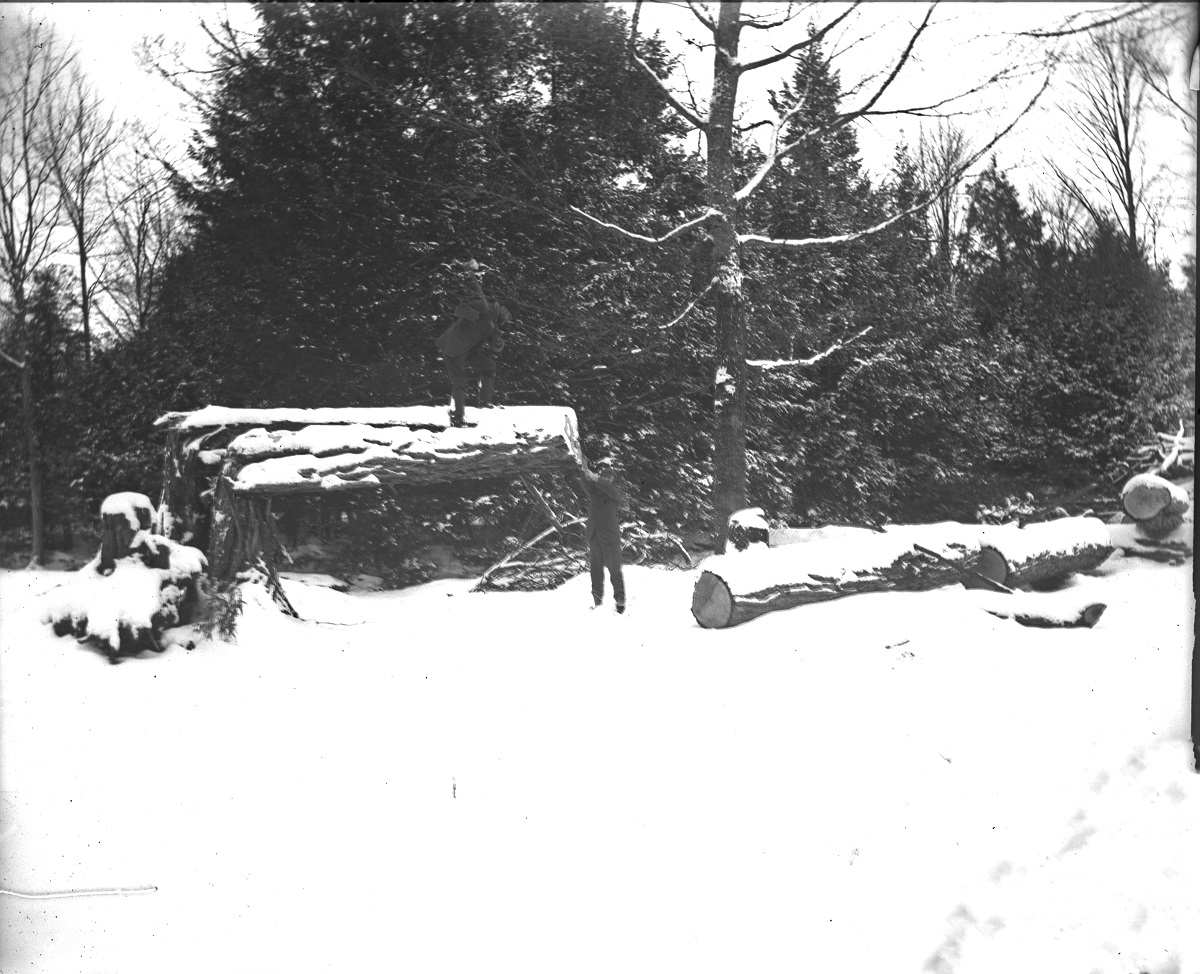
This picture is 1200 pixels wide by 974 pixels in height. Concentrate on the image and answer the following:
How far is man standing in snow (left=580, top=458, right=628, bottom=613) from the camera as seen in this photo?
764cm

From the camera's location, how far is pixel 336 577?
798 centimetres

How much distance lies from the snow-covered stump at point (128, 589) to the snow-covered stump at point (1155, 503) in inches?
369

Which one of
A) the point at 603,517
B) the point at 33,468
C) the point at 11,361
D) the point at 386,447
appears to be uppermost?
the point at 11,361

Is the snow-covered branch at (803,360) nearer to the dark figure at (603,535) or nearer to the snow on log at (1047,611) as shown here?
the dark figure at (603,535)

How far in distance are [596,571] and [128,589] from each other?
3.53m

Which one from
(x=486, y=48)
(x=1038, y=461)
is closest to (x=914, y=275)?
(x=1038, y=461)

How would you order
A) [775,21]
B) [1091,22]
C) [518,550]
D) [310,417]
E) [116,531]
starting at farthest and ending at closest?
[518,550] < [775,21] < [310,417] < [116,531] < [1091,22]

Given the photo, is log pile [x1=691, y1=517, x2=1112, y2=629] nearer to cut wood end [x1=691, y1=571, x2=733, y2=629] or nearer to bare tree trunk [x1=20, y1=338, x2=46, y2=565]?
cut wood end [x1=691, y1=571, x2=733, y2=629]

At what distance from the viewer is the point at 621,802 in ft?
15.4

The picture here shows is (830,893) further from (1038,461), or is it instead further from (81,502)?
(1038,461)

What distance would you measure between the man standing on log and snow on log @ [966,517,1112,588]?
4.30m

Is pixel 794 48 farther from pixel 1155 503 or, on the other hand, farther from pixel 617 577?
pixel 1155 503

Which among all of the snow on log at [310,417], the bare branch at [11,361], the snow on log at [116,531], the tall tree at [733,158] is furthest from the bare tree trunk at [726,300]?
the bare branch at [11,361]

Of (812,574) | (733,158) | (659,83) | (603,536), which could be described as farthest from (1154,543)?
(659,83)
